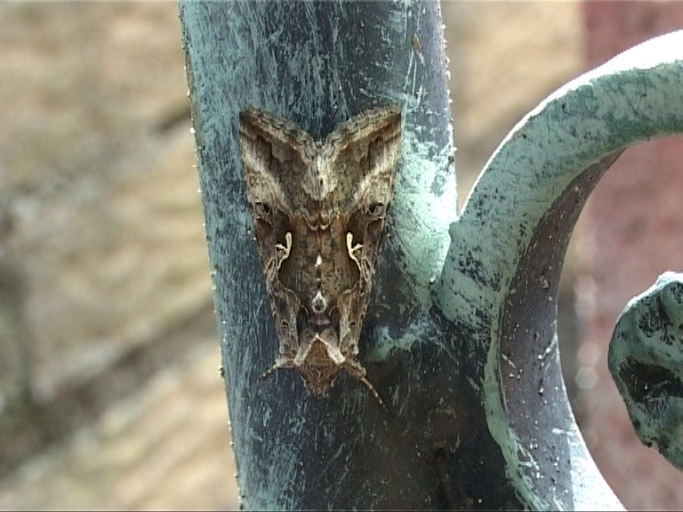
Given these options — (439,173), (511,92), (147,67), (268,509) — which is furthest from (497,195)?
(511,92)

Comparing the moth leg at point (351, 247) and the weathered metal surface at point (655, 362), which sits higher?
the moth leg at point (351, 247)

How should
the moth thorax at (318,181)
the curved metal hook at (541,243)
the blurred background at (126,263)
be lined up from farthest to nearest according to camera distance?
the blurred background at (126,263)
the moth thorax at (318,181)
the curved metal hook at (541,243)

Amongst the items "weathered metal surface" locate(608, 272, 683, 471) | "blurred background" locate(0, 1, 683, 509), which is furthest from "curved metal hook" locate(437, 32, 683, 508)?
"blurred background" locate(0, 1, 683, 509)

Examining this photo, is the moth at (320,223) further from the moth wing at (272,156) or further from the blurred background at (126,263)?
the blurred background at (126,263)

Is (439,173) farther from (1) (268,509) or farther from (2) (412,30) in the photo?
(1) (268,509)

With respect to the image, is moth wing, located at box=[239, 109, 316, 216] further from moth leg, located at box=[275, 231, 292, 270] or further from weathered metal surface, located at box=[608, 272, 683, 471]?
weathered metal surface, located at box=[608, 272, 683, 471]

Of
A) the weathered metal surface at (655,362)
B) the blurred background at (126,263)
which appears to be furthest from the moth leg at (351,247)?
the blurred background at (126,263)

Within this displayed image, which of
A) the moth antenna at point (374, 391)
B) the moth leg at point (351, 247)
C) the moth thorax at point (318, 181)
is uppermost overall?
the moth thorax at point (318, 181)

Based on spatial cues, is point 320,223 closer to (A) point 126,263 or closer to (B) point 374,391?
(B) point 374,391
